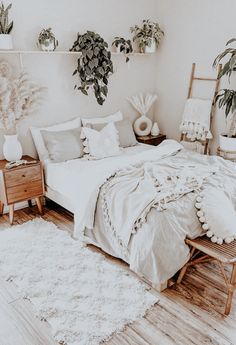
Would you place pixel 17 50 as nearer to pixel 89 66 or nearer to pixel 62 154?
pixel 89 66

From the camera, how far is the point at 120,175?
8.91ft

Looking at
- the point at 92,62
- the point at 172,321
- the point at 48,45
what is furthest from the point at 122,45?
the point at 172,321

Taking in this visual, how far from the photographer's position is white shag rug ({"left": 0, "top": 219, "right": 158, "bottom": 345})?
192cm

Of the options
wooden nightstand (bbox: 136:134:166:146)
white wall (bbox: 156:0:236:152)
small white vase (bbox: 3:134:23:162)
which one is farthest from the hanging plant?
white wall (bbox: 156:0:236:152)

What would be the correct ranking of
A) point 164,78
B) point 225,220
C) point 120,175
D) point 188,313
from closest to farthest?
1. point 188,313
2. point 225,220
3. point 120,175
4. point 164,78

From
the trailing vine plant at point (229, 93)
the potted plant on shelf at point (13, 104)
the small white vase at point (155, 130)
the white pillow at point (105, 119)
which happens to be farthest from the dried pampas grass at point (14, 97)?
the trailing vine plant at point (229, 93)

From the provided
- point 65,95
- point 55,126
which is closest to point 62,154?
point 55,126

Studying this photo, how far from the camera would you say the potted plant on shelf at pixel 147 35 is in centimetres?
404

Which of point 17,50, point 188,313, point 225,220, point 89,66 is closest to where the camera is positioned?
point 188,313

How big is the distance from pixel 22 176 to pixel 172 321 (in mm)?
1931

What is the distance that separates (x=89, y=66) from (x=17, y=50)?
78 centimetres

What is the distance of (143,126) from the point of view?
446cm

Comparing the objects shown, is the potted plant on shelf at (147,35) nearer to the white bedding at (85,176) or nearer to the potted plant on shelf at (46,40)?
the potted plant on shelf at (46,40)

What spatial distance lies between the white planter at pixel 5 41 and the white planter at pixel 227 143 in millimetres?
2493
